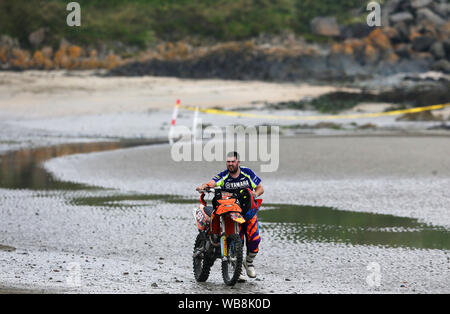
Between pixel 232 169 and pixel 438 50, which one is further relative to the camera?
pixel 438 50

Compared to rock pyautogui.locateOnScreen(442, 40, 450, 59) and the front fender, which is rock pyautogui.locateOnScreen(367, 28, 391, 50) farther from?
the front fender

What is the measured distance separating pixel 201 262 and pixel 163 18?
56.3m

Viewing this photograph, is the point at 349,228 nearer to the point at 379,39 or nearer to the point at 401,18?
the point at 379,39

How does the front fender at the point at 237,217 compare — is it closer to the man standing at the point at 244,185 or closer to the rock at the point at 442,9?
the man standing at the point at 244,185

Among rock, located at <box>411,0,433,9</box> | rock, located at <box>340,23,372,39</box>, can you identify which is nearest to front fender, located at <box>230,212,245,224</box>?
rock, located at <box>340,23,372,39</box>

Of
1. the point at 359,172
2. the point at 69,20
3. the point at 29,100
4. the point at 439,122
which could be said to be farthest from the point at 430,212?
the point at 69,20

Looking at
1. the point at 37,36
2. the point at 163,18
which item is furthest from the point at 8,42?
the point at 163,18

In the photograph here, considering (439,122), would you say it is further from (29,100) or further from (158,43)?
(158,43)

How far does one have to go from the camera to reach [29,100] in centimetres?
4072

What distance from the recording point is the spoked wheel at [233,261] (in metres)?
9.10

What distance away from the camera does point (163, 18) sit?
213 ft

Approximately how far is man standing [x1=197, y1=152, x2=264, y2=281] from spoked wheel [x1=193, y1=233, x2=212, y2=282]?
1.15 ft
